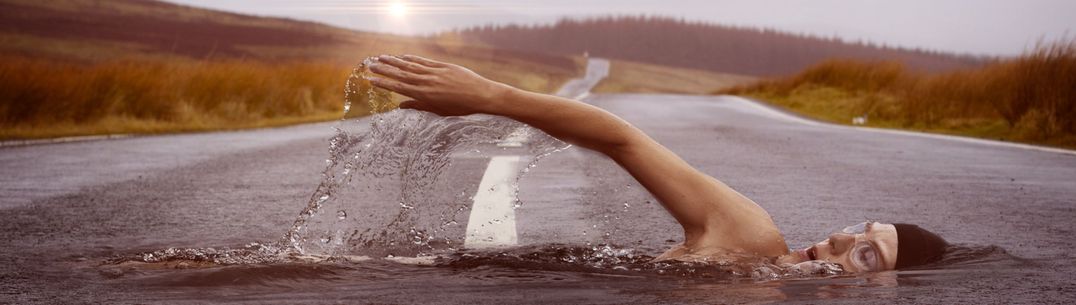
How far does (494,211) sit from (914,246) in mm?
2988

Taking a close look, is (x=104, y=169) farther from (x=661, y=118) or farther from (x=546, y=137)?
(x=661, y=118)

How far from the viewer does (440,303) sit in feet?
14.5

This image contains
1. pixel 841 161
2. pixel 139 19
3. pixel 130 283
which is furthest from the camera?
pixel 139 19

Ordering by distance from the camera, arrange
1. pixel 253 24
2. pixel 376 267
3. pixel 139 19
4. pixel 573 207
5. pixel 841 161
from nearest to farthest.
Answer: pixel 376 267, pixel 573 207, pixel 841 161, pixel 139 19, pixel 253 24

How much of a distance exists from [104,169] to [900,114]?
19.5 m

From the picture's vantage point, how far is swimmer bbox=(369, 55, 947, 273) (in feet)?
16.6

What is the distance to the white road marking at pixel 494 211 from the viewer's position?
643cm

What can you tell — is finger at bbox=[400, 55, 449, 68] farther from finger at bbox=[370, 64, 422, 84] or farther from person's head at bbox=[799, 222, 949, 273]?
person's head at bbox=[799, 222, 949, 273]

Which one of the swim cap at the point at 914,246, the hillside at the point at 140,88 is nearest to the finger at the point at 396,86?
the swim cap at the point at 914,246

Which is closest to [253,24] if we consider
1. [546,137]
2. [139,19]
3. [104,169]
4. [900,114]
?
[139,19]

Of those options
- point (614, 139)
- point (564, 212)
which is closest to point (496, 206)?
point (564, 212)

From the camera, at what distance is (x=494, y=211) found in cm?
772

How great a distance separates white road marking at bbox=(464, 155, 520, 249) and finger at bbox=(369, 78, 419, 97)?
3.98 feet

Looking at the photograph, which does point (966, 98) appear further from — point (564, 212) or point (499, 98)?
point (499, 98)
